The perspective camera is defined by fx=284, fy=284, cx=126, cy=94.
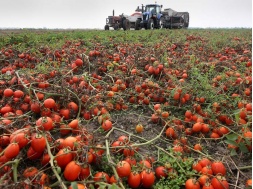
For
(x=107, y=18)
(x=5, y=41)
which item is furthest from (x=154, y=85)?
(x=107, y=18)

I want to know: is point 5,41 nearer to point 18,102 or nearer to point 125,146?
point 18,102

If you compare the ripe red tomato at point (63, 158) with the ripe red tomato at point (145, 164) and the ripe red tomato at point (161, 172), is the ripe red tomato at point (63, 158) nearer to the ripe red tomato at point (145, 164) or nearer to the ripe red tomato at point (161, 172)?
the ripe red tomato at point (145, 164)

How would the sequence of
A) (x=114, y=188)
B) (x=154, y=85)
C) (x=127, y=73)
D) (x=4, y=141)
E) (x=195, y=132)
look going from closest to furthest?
(x=114, y=188), (x=4, y=141), (x=195, y=132), (x=154, y=85), (x=127, y=73)

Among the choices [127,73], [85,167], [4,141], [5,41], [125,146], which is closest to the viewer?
[85,167]

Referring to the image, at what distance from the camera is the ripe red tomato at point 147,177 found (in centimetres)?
212

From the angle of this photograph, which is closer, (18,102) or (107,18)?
(18,102)

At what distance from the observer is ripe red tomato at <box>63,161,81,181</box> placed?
1.88m

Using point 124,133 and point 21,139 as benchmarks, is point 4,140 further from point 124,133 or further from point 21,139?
point 124,133

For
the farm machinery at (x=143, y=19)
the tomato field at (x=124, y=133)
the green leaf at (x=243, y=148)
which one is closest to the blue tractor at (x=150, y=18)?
the farm machinery at (x=143, y=19)

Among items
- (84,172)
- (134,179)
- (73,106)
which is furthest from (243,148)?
(73,106)

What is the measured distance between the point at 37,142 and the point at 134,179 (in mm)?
742

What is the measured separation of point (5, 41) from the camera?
10320 mm

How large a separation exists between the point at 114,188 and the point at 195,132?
5.57 feet

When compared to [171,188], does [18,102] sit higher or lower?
higher
